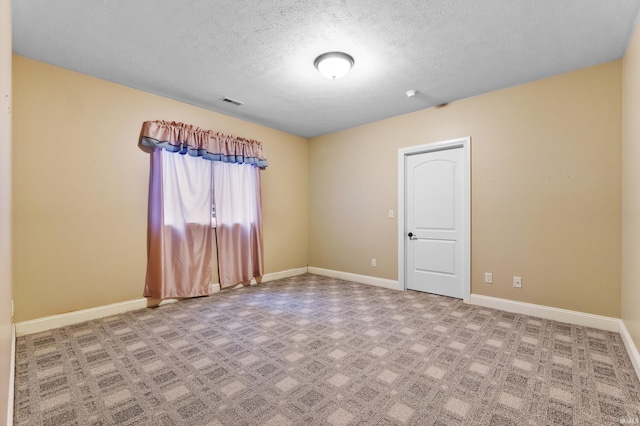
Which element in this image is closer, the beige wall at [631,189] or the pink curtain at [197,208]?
the beige wall at [631,189]

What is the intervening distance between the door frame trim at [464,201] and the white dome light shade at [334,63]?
72.5 inches

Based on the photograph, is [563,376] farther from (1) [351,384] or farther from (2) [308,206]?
(2) [308,206]

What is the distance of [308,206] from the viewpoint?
5.65 meters

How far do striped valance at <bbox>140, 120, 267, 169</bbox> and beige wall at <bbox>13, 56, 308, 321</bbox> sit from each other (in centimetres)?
16

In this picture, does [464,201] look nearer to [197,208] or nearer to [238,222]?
[238,222]

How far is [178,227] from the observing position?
→ 3.75 meters

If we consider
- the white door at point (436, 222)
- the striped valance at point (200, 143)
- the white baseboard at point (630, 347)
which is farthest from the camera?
the white door at point (436, 222)

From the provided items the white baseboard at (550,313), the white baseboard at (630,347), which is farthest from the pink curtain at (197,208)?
the white baseboard at (630,347)

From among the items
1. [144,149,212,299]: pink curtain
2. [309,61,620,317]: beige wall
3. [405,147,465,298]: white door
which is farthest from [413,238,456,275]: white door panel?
[144,149,212,299]: pink curtain

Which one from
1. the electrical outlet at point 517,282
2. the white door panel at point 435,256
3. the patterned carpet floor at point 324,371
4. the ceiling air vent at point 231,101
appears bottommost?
the patterned carpet floor at point 324,371

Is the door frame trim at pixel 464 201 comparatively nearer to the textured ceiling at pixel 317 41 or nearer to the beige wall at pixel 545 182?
the beige wall at pixel 545 182

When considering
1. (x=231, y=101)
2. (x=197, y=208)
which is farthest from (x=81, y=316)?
(x=231, y=101)

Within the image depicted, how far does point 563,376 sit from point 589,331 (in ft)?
3.83

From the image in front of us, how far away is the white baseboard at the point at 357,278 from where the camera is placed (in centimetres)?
443
